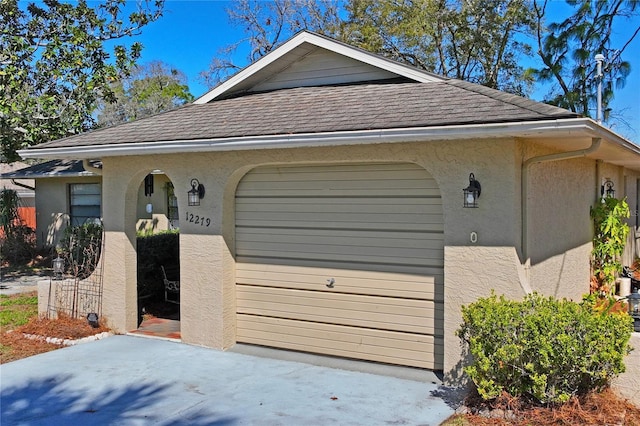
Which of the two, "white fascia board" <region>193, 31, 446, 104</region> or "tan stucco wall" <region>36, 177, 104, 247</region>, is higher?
"white fascia board" <region>193, 31, 446, 104</region>

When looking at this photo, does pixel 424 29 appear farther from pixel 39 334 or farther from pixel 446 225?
pixel 39 334

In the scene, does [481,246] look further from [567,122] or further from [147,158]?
[147,158]

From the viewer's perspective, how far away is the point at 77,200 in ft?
58.1

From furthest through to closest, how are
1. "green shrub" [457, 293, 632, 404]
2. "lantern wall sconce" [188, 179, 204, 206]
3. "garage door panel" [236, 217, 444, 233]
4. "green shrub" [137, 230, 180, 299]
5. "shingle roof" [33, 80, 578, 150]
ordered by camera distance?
"green shrub" [137, 230, 180, 299], "lantern wall sconce" [188, 179, 204, 206], "garage door panel" [236, 217, 444, 233], "shingle roof" [33, 80, 578, 150], "green shrub" [457, 293, 632, 404]

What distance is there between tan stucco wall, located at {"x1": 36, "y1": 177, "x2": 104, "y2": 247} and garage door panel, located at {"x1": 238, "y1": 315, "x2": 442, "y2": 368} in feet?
39.3

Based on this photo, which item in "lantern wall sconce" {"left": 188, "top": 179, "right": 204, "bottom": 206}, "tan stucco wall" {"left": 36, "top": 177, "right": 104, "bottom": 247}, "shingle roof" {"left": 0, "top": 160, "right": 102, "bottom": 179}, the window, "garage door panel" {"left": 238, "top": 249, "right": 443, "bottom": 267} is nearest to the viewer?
"garage door panel" {"left": 238, "top": 249, "right": 443, "bottom": 267}

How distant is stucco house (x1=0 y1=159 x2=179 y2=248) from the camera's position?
1728cm

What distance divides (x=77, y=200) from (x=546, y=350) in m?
16.5

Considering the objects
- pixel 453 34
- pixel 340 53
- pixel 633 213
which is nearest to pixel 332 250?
pixel 340 53

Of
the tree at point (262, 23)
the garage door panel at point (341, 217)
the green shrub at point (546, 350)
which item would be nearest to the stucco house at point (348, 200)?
the garage door panel at point (341, 217)

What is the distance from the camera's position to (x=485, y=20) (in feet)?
80.2

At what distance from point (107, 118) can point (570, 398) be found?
36582 mm

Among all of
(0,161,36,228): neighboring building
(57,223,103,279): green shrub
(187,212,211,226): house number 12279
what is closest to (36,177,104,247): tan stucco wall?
(0,161,36,228): neighboring building

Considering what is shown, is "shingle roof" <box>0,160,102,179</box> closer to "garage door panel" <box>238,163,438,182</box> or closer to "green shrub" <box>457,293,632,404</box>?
"garage door panel" <box>238,163,438,182</box>
